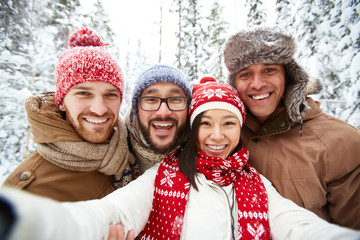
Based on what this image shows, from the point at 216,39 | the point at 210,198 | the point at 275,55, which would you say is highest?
the point at 216,39

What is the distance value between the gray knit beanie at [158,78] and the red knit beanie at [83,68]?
0.32 m

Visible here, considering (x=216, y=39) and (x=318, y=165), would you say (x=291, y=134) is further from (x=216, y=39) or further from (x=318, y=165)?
(x=216, y=39)

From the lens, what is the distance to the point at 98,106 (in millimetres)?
2271

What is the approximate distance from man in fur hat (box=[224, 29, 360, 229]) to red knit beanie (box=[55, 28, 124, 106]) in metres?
1.94

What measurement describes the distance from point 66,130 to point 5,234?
2.13 meters

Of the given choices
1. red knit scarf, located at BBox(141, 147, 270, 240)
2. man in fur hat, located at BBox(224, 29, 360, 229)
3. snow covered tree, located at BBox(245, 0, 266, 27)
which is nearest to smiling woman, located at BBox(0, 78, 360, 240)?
red knit scarf, located at BBox(141, 147, 270, 240)

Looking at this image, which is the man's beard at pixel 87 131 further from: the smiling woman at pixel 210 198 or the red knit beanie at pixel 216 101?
the red knit beanie at pixel 216 101

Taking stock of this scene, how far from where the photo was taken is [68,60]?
231 centimetres

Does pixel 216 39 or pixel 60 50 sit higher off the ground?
pixel 216 39

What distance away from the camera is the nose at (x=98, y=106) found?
2.26m

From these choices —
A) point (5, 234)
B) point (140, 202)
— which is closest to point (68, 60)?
point (140, 202)

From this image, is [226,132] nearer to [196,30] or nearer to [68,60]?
[68,60]

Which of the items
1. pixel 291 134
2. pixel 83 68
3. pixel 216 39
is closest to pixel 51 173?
pixel 83 68

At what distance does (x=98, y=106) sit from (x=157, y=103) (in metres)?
0.85
